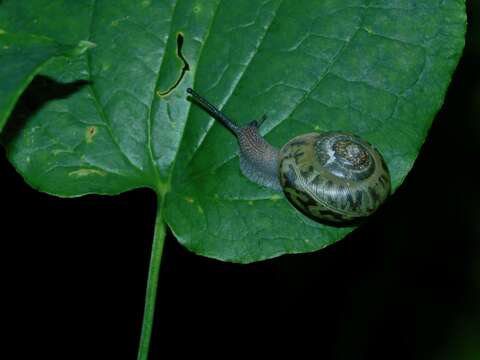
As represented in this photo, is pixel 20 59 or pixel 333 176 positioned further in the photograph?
pixel 333 176

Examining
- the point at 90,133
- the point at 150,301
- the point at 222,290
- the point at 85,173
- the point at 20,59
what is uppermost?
the point at 20,59

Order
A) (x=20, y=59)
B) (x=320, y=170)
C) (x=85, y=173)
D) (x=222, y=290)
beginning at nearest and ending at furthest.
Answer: (x=20, y=59) → (x=85, y=173) → (x=320, y=170) → (x=222, y=290)

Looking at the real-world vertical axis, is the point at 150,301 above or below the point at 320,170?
below

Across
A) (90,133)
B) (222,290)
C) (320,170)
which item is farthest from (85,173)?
(222,290)

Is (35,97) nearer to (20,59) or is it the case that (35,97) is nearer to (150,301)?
(20,59)

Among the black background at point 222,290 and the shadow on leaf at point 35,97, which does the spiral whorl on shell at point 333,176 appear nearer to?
the shadow on leaf at point 35,97

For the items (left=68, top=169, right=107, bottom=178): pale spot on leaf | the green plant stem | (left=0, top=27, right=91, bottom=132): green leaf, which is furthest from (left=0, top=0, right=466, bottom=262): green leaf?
(left=0, top=27, right=91, bottom=132): green leaf

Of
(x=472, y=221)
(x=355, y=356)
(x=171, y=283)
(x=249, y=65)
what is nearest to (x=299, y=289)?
(x=355, y=356)
